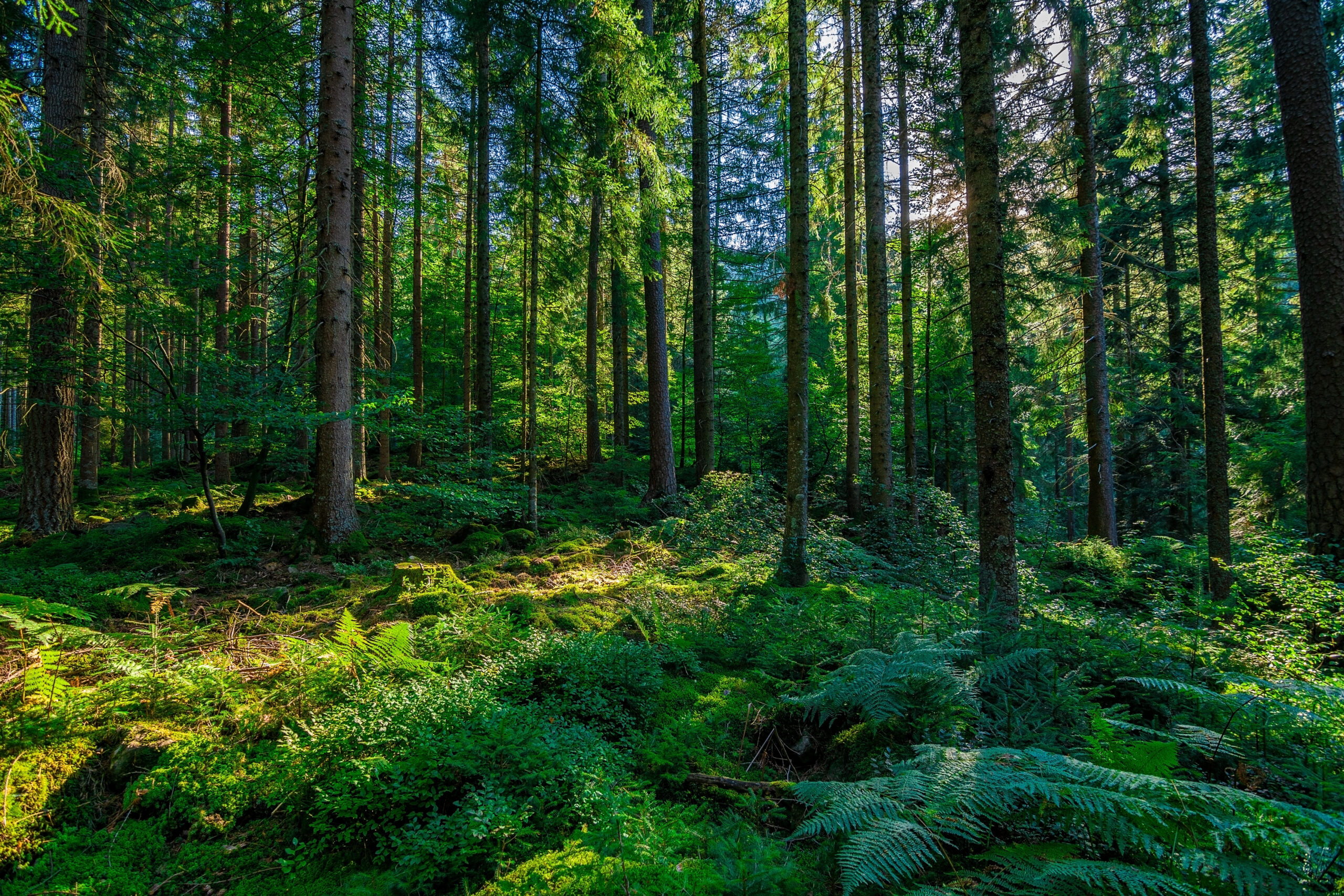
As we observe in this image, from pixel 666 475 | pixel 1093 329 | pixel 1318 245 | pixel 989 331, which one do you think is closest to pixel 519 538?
pixel 666 475

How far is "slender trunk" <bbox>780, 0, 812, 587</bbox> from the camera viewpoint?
592cm

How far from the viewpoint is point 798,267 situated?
598 centimetres

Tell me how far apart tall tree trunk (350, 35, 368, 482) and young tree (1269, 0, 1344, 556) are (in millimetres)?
10940

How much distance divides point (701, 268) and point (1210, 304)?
28.3 ft

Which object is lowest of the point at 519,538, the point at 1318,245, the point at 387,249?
the point at 519,538

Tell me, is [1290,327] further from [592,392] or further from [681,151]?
[592,392]

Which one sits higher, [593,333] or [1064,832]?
[593,333]

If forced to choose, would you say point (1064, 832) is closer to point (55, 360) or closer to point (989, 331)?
point (989, 331)

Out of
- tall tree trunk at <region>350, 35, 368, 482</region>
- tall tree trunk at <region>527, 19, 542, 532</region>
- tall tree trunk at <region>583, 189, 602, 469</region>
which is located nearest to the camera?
tall tree trunk at <region>350, 35, 368, 482</region>

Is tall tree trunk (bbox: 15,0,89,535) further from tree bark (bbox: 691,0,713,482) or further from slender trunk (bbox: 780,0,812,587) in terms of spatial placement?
tree bark (bbox: 691,0,713,482)

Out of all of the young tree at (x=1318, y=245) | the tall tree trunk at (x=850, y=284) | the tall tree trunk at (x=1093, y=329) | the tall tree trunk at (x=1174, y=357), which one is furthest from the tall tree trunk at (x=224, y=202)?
the tall tree trunk at (x=1174, y=357)

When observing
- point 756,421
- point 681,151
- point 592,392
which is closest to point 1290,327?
point 756,421

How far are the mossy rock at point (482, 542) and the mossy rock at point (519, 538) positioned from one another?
0.52 ft

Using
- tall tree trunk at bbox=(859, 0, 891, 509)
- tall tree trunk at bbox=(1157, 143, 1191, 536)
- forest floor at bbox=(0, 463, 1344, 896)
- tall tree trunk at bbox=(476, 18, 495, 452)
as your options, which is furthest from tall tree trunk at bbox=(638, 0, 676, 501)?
tall tree trunk at bbox=(1157, 143, 1191, 536)
